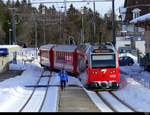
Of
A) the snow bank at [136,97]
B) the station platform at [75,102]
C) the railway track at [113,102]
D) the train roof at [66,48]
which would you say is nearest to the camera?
the station platform at [75,102]

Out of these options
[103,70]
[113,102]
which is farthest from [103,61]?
[113,102]

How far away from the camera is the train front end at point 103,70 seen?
68.7 feet

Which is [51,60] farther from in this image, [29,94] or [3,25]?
[3,25]

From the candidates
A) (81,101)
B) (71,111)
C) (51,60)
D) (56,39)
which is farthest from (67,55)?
(56,39)

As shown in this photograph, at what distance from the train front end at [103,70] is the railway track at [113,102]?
1.83 ft

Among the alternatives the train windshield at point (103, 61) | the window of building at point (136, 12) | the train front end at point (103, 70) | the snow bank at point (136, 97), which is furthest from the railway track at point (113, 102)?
the window of building at point (136, 12)

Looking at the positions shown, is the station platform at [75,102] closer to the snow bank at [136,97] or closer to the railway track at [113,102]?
the railway track at [113,102]

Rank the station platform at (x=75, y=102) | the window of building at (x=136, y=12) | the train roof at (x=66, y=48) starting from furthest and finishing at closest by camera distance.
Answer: the window of building at (x=136, y=12) → the train roof at (x=66, y=48) → the station platform at (x=75, y=102)

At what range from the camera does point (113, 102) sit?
17.2 meters

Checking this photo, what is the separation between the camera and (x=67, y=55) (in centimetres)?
3128

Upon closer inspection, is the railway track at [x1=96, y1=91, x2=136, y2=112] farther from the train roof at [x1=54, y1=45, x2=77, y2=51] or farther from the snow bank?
the train roof at [x1=54, y1=45, x2=77, y2=51]

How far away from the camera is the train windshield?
829 inches

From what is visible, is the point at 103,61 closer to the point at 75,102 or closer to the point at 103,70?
the point at 103,70

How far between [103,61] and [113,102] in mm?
4471
